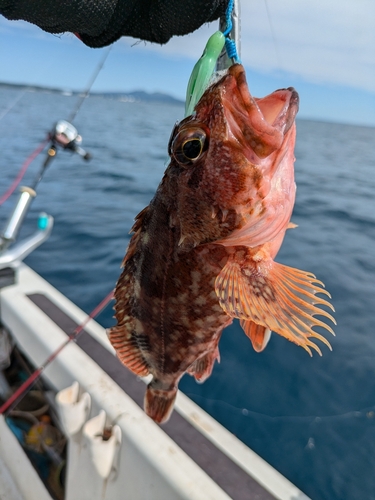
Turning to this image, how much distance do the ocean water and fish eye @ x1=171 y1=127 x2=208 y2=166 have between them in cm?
377

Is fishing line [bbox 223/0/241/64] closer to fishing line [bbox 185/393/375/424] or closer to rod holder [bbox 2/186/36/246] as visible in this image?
rod holder [bbox 2/186/36/246]

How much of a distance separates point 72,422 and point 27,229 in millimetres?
7247

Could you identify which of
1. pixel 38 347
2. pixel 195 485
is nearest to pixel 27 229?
pixel 38 347

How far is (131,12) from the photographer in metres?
2.01

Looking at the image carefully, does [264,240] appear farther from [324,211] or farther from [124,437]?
[324,211]

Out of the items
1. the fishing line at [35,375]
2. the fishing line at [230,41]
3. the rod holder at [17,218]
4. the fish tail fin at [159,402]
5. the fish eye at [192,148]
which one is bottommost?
the fishing line at [35,375]

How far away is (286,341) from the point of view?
5.91 m

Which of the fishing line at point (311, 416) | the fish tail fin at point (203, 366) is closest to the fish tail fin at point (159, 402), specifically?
the fish tail fin at point (203, 366)

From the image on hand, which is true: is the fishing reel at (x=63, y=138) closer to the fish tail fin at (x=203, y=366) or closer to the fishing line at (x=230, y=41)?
the fish tail fin at (x=203, y=366)

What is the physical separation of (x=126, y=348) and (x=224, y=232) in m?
1.04

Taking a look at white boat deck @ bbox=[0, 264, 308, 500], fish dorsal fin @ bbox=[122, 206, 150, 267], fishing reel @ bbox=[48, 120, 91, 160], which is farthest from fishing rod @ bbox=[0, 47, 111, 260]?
fish dorsal fin @ bbox=[122, 206, 150, 267]

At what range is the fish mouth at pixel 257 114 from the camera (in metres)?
1.42

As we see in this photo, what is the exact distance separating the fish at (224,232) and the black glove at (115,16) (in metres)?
0.62

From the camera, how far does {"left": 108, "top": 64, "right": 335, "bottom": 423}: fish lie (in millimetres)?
1465
